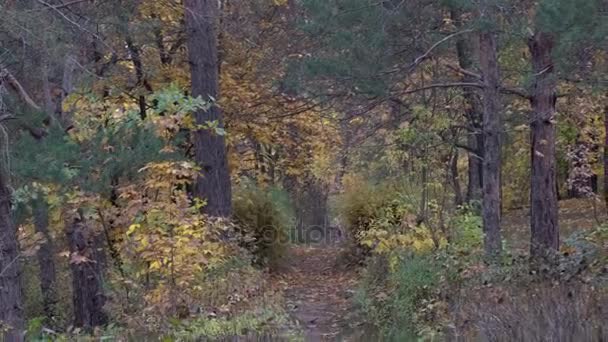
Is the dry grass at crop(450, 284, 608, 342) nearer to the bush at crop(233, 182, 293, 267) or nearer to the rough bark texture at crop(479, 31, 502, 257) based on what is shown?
the rough bark texture at crop(479, 31, 502, 257)

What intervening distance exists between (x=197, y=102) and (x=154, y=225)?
5.14 ft

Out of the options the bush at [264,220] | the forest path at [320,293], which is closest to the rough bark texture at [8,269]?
the forest path at [320,293]

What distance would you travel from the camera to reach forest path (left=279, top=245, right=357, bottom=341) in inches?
440

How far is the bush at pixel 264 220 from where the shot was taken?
15.9 meters

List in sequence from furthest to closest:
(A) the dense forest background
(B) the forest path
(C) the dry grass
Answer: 1. (B) the forest path
2. (A) the dense forest background
3. (C) the dry grass

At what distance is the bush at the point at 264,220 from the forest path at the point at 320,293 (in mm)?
606

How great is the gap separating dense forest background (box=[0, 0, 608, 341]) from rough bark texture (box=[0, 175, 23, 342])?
0.03m

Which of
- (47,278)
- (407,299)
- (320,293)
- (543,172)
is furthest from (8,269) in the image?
(47,278)

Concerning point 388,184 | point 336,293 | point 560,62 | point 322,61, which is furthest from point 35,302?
point 560,62

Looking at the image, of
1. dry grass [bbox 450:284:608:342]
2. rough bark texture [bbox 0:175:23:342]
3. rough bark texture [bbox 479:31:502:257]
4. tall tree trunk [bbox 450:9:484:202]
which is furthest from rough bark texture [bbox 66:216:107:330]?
dry grass [bbox 450:284:608:342]

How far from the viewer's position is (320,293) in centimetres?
1491

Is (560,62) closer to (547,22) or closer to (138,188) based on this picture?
(547,22)

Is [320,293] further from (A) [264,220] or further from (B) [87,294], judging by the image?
(B) [87,294]

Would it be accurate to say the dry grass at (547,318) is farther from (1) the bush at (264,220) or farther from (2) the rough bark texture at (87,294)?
(1) the bush at (264,220)
